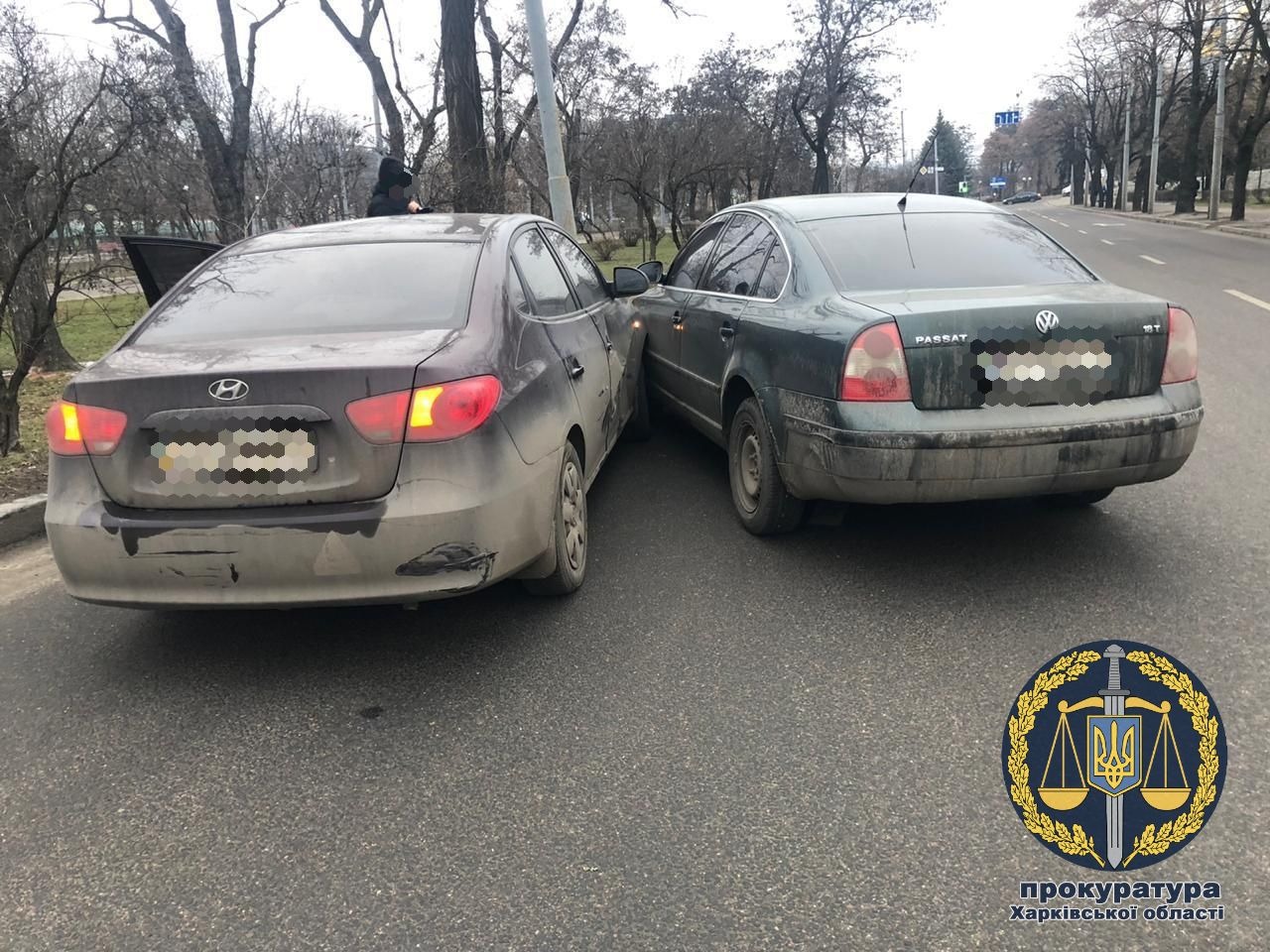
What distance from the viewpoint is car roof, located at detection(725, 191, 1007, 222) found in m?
4.66

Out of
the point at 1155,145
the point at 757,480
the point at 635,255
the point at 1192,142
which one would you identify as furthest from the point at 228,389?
the point at 1155,145

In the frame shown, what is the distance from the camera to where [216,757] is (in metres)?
2.79

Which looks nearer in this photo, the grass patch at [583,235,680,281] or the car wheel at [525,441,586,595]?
the car wheel at [525,441,586,595]

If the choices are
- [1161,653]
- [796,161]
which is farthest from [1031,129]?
[1161,653]

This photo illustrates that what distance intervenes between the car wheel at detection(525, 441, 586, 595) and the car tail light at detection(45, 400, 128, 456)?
1503mm

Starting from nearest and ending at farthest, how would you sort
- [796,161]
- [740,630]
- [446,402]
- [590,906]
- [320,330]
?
[590,906], [446,402], [320,330], [740,630], [796,161]

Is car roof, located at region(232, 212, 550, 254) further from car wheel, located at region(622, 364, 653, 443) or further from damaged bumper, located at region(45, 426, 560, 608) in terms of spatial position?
car wheel, located at region(622, 364, 653, 443)

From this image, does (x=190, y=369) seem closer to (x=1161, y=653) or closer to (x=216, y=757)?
(x=216, y=757)

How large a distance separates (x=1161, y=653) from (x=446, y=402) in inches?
98.8

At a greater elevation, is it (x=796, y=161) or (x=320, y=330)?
(x=796, y=161)

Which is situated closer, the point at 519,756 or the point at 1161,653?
the point at 519,756

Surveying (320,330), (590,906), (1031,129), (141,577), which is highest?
(1031,129)

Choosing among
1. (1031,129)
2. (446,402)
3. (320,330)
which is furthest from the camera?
(1031,129)

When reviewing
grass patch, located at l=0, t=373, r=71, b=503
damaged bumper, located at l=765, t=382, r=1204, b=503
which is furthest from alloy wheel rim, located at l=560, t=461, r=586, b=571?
grass patch, located at l=0, t=373, r=71, b=503
